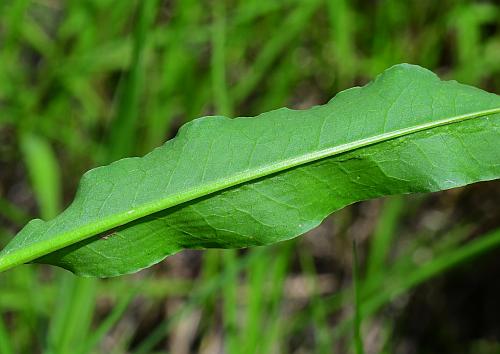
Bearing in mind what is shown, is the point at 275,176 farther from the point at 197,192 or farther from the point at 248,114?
the point at 248,114

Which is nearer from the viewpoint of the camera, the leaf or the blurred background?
the leaf

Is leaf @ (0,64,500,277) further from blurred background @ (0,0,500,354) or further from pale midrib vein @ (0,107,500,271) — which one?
blurred background @ (0,0,500,354)

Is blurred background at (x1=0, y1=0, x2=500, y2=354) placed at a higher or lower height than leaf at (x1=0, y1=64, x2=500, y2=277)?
lower

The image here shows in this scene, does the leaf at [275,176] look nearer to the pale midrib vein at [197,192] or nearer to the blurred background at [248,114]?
the pale midrib vein at [197,192]

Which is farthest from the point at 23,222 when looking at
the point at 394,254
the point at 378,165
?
the point at 378,165

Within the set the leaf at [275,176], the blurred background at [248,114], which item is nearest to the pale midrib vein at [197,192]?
the leaf at [275,176]

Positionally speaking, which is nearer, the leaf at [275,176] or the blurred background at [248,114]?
the leaf at [275,176]

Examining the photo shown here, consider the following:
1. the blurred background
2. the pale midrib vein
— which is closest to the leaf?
the pale midrib vein
